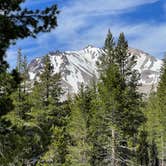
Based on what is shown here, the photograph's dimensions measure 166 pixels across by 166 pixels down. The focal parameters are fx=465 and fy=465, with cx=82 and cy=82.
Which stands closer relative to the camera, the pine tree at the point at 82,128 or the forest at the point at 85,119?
the forest at the point at 85,119

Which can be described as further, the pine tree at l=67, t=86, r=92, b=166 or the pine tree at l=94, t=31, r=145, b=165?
the pine tree at l=67, t=86, r=92, b=166

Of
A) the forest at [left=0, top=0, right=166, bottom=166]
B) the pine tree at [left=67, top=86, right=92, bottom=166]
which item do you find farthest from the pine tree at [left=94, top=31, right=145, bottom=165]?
the pine tree at [left=67, top=86, right=92, bottom=166]

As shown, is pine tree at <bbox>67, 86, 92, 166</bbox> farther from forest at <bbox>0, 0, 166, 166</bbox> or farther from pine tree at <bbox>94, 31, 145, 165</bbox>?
pine tree at <bbox>94, 31, 145, 165</bbox>

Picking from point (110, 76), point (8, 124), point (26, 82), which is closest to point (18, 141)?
point (8, 124)

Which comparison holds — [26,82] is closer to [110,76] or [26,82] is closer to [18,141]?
[110,76]

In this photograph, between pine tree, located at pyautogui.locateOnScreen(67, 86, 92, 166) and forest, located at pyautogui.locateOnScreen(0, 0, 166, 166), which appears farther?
pine tree, located at pyautogui.locateOnScreen(67, 86, 92, 166)

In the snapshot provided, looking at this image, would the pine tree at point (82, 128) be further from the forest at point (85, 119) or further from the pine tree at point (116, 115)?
the pine tree at point (116, 115)

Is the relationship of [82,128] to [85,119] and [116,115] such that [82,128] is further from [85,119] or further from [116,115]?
[116,115]

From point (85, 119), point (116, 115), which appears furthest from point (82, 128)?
point (116, 115)

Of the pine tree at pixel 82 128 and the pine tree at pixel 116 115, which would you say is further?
the pine tree at pixel 82 128

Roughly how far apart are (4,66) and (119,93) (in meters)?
20.3

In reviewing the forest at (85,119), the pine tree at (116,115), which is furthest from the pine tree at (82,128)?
the pine tree at (116,115)

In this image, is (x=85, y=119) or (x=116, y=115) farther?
(x=85, y=119)

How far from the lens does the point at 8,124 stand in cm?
1833
